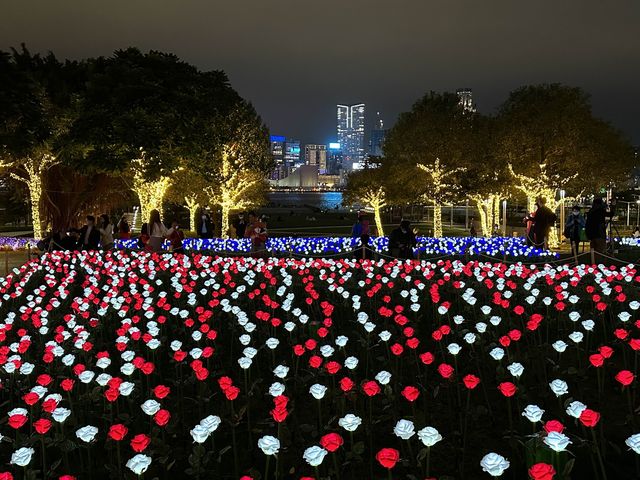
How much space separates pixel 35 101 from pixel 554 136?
74.0 ft

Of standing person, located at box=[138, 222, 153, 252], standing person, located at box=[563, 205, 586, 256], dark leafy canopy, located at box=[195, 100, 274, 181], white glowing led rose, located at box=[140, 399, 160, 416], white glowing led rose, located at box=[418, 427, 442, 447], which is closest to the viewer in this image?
white glowing led rose, located at box=[418, 427, 442, 447]

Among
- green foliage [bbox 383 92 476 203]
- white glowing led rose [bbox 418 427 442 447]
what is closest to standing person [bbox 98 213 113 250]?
white glowing led rose [bbox 418 427 442 447]

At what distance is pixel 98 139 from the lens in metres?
19.1

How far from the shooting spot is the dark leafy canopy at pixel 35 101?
63.1 ft

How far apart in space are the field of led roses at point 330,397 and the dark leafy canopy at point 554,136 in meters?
19.2

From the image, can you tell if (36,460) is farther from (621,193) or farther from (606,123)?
(621,193)

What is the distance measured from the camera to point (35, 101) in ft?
69.0

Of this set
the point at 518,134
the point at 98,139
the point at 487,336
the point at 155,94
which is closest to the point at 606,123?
the point at 518,134

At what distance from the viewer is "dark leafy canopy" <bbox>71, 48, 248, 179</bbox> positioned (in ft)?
63.1

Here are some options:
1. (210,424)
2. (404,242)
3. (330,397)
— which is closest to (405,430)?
(210,424)

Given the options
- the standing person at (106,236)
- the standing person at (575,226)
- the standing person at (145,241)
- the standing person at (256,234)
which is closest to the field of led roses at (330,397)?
the standing person at (145,241)

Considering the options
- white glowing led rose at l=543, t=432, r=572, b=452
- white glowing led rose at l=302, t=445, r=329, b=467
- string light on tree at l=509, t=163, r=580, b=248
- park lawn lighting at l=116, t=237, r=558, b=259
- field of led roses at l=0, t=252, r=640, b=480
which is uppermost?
string light on tree at l=509, t=163, r=580, b=248

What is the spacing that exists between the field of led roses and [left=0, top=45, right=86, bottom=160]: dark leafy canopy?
12317 millimetres

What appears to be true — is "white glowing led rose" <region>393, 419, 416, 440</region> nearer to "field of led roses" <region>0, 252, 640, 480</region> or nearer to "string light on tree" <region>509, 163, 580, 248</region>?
"field of led roses" <region>0, 252, 640, 480</region>
